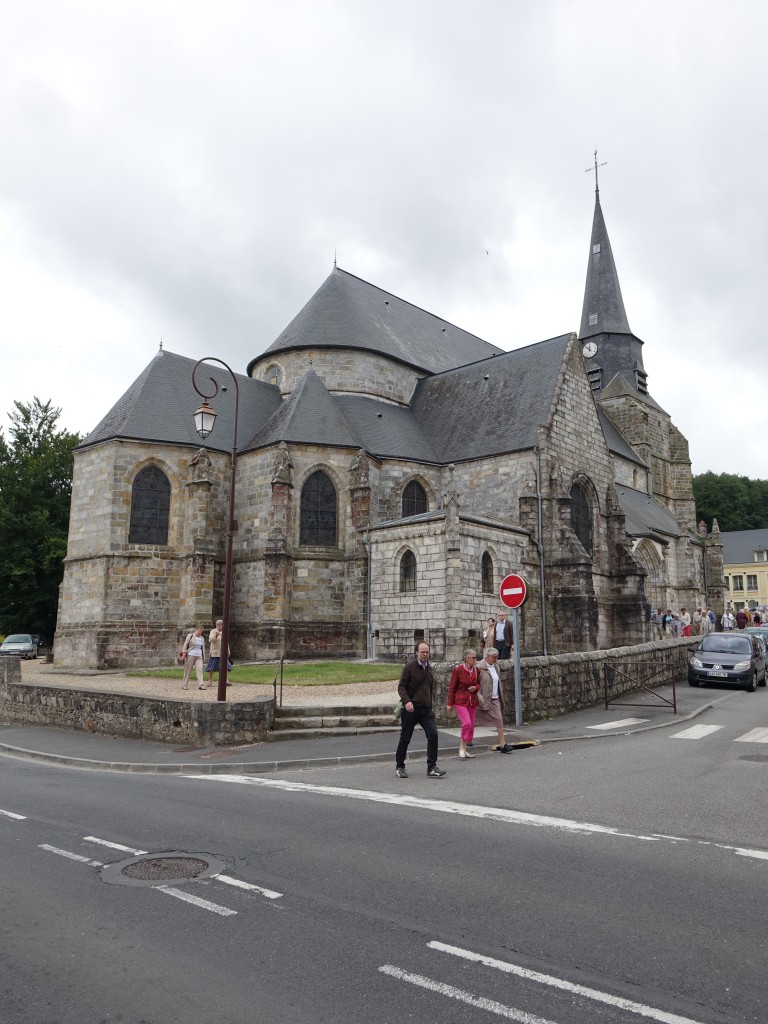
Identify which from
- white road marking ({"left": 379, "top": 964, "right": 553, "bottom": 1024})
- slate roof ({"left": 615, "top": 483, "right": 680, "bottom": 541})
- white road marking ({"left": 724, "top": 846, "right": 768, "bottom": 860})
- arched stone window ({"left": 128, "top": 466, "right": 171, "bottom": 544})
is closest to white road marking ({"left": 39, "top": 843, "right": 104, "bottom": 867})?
Answer: white road marking ({"left": 379, "top": 964, "right": 553, "bottom": 1024})

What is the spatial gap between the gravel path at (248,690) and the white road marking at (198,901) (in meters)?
8.51

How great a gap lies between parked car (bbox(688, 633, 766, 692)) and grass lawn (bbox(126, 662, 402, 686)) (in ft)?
26.6

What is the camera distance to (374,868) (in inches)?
213

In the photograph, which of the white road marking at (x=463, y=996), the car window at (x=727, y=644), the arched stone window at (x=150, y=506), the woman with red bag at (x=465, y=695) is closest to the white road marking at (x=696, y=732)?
the woman with red bag at (x=465, y=695)

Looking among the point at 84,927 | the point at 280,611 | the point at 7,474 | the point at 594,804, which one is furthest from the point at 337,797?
the point at 7,474

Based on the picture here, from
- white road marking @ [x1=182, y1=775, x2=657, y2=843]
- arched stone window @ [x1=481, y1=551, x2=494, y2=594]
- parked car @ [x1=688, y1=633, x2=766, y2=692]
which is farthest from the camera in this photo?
arched stone window @ [x1=481, y1=551, x2=494, y2=594]

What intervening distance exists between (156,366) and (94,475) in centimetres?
500

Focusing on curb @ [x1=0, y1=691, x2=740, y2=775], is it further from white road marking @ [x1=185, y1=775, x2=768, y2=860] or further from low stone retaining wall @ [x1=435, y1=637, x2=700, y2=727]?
low stone retaining wall @ [x1=435, y1=637, x2=700, y2=727]

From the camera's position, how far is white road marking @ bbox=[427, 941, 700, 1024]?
3.29 metres

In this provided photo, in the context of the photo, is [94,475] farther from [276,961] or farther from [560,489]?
[276,961]

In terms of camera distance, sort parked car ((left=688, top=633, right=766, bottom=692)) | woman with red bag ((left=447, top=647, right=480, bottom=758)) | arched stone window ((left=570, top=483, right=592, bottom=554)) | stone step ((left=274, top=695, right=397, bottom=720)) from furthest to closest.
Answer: arched stone window ((left=570, top=483, right=592, bottom=554))
parked car ((left=688, top=633, right=766, bottom=692))
stone step ((left=274, top=695, right=397, bottom=720))
woman with red bag ((left=447, top=647, right=480, bottom=758))

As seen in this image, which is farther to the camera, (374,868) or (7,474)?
(7,474)

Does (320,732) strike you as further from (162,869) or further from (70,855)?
(162,869)

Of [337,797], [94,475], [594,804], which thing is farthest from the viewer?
[94,475]
